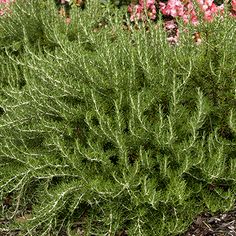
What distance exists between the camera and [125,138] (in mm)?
3027

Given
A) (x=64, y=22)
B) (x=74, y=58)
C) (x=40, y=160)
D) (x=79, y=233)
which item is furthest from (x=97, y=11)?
(x=79, y=233)

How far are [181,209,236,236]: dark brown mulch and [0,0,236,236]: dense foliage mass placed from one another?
0.33ft

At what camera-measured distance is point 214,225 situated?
308cm

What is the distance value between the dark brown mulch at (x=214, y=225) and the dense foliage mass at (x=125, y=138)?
0.33 feet

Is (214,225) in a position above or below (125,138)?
below

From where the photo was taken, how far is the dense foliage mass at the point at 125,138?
9.49 feet

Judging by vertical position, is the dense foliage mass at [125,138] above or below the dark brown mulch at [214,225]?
above

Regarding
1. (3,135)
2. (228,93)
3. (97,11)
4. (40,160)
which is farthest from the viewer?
(97,11)

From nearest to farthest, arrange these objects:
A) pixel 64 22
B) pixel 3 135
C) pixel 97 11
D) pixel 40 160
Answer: pixel 40 160
pixel 3 135
pixel 64 22
pixel 97 11

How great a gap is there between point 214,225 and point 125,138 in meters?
0.74

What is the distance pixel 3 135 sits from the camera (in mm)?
3520

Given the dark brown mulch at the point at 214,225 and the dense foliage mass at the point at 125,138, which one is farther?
the dark brown mulch at the point at 214,225

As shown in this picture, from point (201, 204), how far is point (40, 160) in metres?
1.04

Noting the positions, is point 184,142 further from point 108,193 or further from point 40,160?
point 40,160
